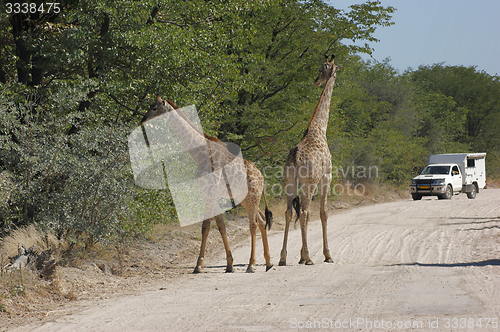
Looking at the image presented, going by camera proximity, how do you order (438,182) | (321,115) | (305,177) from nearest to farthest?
(305,177), (321,115), (438,182)

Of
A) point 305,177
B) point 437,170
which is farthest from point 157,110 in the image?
point 437,170

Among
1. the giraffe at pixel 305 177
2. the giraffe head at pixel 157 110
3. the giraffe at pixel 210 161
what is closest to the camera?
the giraffe head at pixel 157 110

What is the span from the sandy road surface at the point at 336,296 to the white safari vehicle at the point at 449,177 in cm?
1264

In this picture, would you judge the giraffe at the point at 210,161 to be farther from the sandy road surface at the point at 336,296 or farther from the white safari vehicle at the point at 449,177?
the white safari vehicle at the point at 449,177

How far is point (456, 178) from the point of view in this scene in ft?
79.9

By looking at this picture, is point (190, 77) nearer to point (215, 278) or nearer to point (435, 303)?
point (215, 278)

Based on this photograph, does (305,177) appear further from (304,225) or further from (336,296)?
(336,296)

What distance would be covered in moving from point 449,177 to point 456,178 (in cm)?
87

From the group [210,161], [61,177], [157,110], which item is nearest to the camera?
[61,177]

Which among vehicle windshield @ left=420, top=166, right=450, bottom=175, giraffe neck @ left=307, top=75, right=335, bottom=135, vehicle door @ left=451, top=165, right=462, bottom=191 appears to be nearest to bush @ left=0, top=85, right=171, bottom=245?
giraffe neck @ left=307, top=75, right=335, bottom=135

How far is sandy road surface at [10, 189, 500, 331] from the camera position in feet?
16.0

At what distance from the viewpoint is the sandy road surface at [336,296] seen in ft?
16.0

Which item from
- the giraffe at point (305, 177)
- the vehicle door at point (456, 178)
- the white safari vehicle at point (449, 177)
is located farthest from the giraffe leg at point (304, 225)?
the vehicle door at point (456, 178)

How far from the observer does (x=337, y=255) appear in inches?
392
